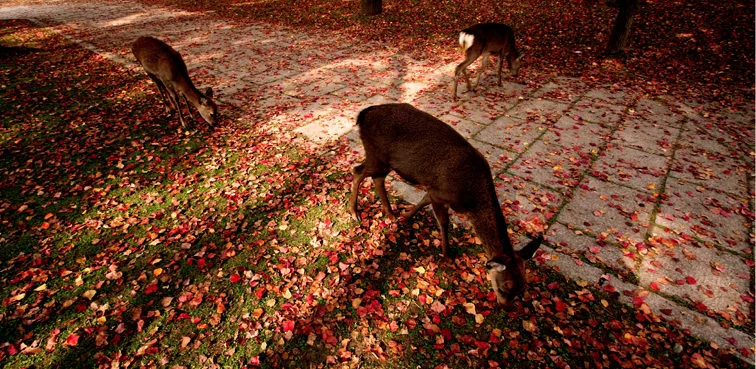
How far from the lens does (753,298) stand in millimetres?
4145

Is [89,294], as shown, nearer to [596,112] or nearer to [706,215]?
[706,215]

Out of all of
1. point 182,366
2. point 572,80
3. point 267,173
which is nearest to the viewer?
point 182,366

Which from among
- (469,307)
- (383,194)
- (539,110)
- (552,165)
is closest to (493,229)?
(469,307)

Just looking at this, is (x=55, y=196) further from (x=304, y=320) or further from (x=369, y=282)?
(x=369, y=282)

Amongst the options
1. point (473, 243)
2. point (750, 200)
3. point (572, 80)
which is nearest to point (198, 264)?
point (473, 243)

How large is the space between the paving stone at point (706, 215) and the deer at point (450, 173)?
9.87 feet

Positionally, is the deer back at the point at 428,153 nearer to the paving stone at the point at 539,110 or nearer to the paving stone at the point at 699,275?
the paving stone at the point at 699,275

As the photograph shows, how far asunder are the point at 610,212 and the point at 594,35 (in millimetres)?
10345

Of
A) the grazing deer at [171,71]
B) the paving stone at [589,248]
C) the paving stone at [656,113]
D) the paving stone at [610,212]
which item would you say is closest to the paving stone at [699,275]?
the paving stone at [589,248]

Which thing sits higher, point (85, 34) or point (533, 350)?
point (85, 34)

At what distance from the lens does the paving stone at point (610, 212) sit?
5047mm

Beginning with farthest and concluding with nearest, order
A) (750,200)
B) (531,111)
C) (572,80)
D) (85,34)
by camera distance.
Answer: (85,34) < (572,80) < (531,111) < (750,200)

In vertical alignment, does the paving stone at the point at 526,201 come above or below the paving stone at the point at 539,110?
below

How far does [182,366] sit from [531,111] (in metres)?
8.74
